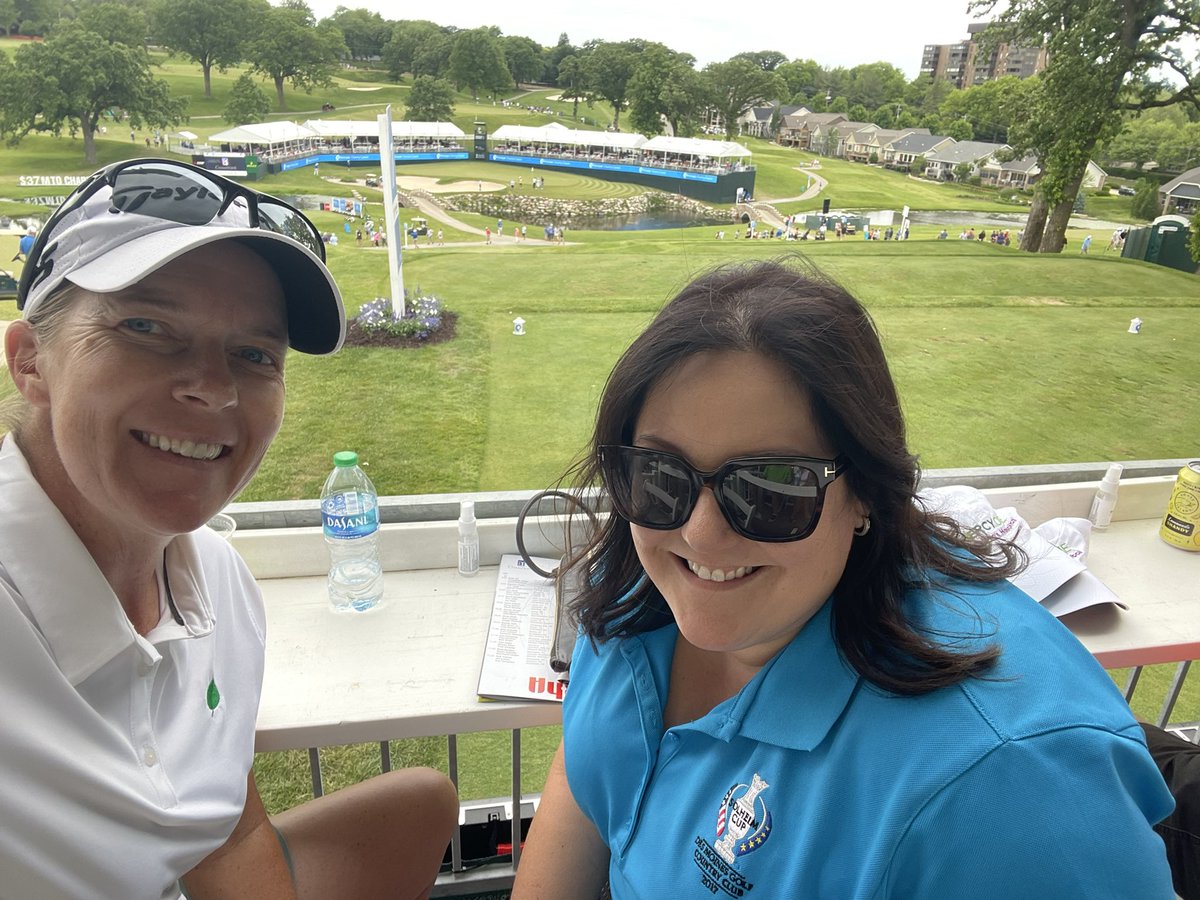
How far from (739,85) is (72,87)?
208 centimetres

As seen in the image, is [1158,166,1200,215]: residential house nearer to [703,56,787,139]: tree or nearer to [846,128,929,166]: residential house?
[846,128,929,166]: residential house

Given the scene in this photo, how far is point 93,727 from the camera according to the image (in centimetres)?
73

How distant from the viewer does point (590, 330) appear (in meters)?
2.31

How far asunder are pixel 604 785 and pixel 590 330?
1.65 meters

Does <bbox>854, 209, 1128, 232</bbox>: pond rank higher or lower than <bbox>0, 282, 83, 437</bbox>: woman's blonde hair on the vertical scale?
lower

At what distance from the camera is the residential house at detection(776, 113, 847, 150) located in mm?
3133

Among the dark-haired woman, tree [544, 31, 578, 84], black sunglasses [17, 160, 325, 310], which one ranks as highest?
tree [544, 31, 578, 84]

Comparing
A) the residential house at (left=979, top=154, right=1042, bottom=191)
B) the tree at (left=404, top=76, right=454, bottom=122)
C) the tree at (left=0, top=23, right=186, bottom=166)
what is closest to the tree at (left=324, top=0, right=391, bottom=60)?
the tree at (left=404, top=76, right=454, bottom=122)

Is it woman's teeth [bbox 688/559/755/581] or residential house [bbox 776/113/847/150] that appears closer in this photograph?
woman's teeth [bbox 688/559/755/581]

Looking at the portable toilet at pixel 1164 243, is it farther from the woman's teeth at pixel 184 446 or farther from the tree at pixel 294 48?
the woman's teeth at pixel 184 446

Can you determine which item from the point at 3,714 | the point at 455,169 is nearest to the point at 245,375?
the point at 3,714

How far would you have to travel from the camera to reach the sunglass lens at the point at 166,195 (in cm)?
74

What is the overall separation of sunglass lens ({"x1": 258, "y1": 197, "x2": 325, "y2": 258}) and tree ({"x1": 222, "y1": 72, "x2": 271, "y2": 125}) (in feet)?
4.09

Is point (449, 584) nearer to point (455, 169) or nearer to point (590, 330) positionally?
point (590, 330)
